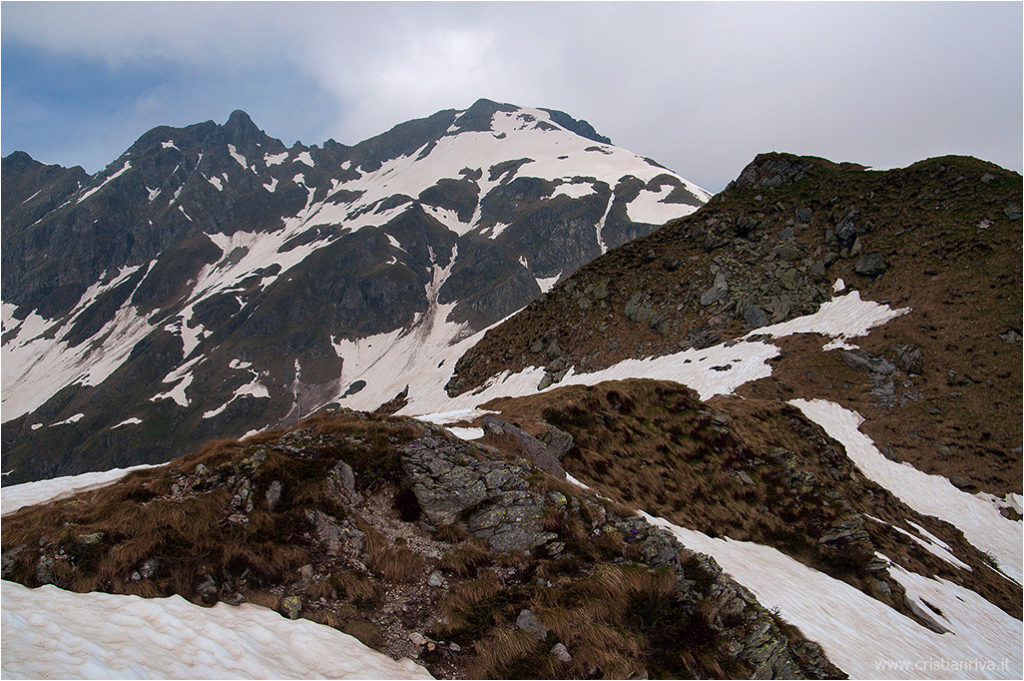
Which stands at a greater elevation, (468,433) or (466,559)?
(468,433)

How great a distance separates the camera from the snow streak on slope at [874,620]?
34.0ft

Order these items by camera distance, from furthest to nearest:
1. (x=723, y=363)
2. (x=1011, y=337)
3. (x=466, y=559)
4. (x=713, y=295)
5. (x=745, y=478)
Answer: (x=713, y=295) → (x=723, y=363) → (x=1011, y=337) → (x=745, y=478) → (x=466, y=559)

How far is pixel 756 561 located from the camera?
13.9 m

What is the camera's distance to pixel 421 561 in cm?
933

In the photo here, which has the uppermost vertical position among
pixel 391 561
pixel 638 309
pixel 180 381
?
pixel 638 309

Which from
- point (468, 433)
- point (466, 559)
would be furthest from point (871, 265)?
point (466, 559)

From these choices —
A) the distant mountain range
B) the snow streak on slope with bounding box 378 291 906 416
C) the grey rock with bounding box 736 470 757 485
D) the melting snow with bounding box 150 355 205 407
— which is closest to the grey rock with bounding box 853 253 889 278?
the distant mountain range

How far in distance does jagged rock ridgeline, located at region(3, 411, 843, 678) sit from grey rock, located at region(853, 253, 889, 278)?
48.3 meters

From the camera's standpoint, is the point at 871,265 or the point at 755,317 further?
the point at 755,317

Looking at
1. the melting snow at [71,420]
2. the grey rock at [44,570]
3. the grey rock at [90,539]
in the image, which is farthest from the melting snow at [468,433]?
the melting snow at [71,420]

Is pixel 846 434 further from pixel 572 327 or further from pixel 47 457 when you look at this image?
pixel 47 457

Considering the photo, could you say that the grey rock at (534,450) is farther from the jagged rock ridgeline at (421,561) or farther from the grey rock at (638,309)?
the grey rock at (638,309)

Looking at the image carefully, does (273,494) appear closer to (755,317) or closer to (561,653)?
(561,653)

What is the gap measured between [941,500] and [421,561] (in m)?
31.2
